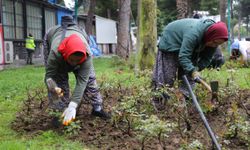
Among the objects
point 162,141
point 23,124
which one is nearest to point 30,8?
point 23,124

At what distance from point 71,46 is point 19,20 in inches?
691

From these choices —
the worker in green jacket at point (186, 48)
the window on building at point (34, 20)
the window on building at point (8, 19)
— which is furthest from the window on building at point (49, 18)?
the worker in green jacket at point (186, 48)

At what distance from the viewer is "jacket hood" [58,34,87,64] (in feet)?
12.2

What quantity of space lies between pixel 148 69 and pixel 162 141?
5651 mm

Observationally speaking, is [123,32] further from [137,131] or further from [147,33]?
[137,131]

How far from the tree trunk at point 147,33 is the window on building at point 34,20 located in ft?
42.4

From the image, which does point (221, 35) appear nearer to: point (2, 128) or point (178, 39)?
point (178, 39)

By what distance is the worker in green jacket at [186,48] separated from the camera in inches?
168

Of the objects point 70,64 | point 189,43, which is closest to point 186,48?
point 189,43

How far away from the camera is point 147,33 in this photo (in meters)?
9.62

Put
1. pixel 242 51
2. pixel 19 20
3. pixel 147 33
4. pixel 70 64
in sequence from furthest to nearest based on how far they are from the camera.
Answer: pixel 19 20 < pixel 242 51 < pixel 147 33 < pixel 70 64

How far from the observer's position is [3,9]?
728 inches

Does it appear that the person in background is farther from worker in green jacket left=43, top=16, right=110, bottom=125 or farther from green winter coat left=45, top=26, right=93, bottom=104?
green winter coat left=45, top=26, right=93, bottom=104

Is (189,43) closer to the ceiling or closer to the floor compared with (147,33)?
closer to the floor
